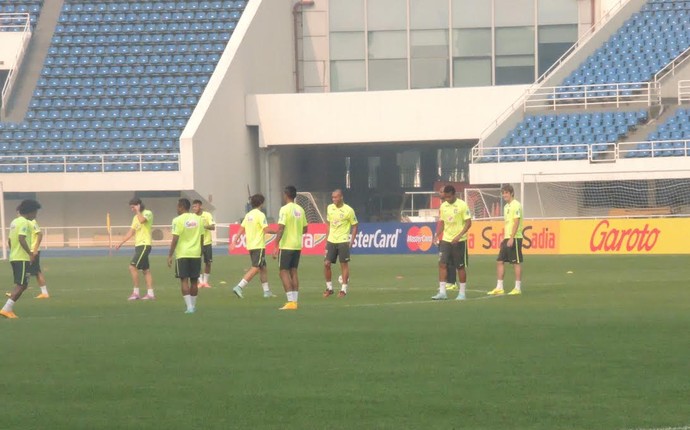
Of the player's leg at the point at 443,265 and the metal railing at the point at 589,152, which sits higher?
the metal railing at the point at 589,152

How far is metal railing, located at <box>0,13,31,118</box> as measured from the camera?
4941 cm

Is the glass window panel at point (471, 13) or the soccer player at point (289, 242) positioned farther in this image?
the glass window panel at point (471, 13)

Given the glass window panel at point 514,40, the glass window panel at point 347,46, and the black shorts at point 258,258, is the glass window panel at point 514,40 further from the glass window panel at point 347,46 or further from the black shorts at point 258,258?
the black shorts at point 258,258

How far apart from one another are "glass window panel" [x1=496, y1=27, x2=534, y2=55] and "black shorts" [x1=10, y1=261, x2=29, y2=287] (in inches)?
1379

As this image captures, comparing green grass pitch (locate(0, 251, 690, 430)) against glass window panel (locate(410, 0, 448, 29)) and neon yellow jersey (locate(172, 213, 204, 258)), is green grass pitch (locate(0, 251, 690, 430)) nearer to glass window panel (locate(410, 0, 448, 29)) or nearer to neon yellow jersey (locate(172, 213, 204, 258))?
neon yellow jersey (locate(172, 213, 204, 258))

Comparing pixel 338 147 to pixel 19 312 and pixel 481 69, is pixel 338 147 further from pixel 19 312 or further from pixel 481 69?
pixel 19 312

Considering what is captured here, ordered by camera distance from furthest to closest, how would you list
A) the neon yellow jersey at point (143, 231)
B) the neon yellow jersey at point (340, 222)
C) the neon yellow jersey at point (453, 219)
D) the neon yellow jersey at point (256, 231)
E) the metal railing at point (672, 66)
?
the metal railing at point (672, 66) < the neon yellow jersey at point (143, 231) < the neon yellow jersey at point (340, 222) < the neon yellow jersey at point (256, 231) < the neon yellow jersey at point (453, 219)

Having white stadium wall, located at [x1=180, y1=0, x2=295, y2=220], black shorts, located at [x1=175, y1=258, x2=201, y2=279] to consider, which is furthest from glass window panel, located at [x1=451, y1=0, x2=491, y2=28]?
black shorts, located at [x1=175, y1=258, x2=201, y2=279]

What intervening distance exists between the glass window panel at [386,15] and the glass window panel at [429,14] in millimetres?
411

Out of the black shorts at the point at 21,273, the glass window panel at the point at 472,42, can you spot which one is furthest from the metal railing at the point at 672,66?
the black shorts at the point at 21,273

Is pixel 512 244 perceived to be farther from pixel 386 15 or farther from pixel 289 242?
pixel 386 15

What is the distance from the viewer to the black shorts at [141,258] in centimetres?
2294

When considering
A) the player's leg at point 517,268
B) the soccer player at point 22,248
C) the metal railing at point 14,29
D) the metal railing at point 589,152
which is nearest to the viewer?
the soccer player at point 22,248

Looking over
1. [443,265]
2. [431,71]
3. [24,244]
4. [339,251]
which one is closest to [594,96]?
[431,71]
